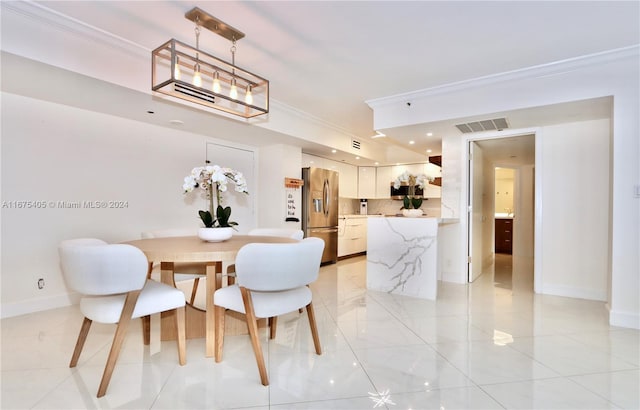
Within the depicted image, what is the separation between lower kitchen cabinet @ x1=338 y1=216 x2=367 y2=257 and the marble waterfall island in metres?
2.20

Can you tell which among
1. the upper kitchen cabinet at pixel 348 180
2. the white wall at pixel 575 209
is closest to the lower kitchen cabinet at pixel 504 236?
the upper kitchen cabinet at pixel 348 180

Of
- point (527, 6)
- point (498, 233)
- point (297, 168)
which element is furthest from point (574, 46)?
point (498, 233)

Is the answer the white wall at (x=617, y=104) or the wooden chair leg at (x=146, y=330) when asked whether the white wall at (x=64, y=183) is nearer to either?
the wooden chair leg at (x=146, y=330)

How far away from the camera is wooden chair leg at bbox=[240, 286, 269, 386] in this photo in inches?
72.2

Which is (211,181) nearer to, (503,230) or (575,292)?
(575,292)

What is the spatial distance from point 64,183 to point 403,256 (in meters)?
3.79

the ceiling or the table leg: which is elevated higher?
the ceiling

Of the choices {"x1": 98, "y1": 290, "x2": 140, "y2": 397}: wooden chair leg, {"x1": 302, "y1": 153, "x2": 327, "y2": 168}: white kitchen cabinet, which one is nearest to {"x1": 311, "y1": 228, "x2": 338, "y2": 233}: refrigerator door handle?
{"x1": 302, "y1": 153, "x2": 327, "y2": 168}: white kitchen cabinet

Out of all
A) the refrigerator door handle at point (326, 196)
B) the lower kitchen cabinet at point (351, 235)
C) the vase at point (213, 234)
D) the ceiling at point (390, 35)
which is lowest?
the lower kitchen cabinet at point (351, 235)

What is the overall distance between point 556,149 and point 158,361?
4.71m

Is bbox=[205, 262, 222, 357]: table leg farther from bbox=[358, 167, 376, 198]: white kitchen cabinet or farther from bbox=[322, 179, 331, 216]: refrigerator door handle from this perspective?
bbox=[358, 167, 376, 198]: white kitchen cabinet

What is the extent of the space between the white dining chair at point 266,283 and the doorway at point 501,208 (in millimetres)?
3314

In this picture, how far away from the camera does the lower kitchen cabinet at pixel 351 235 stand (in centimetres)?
621

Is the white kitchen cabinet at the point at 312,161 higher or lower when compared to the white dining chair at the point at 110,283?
higher
